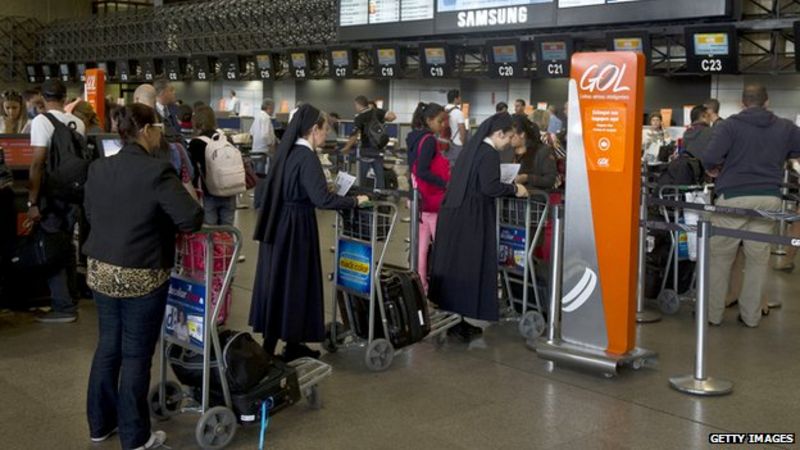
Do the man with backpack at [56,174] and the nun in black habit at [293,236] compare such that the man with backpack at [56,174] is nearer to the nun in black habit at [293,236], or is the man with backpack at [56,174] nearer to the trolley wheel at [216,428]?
the nun in black habit at [293,236]

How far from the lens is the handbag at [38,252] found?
20.0 feet

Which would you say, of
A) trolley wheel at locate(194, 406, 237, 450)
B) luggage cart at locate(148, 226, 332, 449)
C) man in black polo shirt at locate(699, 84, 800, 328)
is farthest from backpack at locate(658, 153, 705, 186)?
trolley wheel at locate(194, 406, 237, 450)

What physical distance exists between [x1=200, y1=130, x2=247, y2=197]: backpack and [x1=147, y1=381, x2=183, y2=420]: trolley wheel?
2580mm

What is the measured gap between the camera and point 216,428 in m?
3.93

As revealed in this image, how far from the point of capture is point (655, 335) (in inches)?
244

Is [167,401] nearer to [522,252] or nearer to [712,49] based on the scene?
Result: [522,252]

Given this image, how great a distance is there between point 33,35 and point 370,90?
16.0 m

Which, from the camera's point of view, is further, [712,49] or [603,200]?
[712,49]

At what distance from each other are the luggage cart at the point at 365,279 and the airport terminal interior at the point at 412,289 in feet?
0.06

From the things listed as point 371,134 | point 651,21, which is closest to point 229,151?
point 371,134

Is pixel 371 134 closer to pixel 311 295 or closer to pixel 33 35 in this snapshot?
pixel 311 295

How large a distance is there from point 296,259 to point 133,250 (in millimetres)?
1378

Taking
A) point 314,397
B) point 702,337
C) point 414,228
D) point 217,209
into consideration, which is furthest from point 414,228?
point 702,337

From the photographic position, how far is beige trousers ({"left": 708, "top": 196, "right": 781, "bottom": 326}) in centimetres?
619
